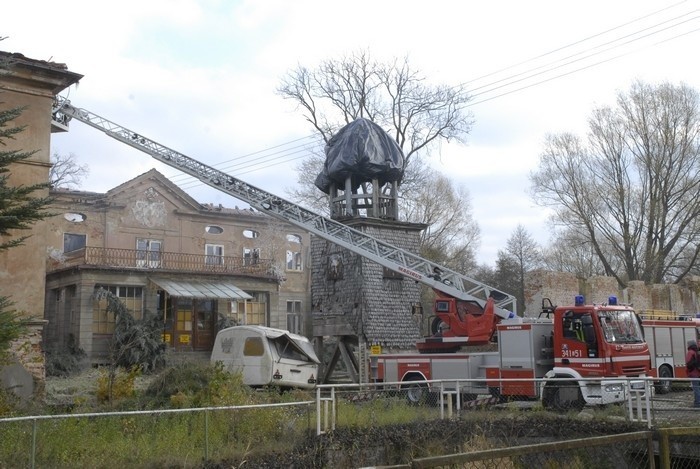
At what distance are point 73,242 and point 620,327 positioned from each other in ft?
98.2

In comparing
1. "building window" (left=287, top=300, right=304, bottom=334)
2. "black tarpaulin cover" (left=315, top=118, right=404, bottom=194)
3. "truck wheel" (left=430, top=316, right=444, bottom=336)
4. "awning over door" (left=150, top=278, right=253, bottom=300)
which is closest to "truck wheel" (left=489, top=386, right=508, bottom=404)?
"truck wheel" (left=430, top=316, right=444, bottom=336)

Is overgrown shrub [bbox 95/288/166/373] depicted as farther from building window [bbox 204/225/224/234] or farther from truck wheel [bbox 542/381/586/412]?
truck wheel [bbox 542/381/586/412]

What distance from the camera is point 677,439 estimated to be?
9219 mm

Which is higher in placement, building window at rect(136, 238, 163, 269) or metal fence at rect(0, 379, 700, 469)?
building window at rect(136, 238, 163, 269)

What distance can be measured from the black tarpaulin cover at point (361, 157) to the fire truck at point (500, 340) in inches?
133

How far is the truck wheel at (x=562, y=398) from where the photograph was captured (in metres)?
12.6

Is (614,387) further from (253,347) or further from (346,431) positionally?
(253,347)

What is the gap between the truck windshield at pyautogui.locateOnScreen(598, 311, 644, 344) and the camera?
54.1ft

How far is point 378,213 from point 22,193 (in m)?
19.7

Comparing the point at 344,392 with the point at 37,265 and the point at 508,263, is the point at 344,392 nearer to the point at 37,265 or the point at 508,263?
the point at 37,265

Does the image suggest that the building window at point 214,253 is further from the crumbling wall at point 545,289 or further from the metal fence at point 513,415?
the metal fence at point 513,415

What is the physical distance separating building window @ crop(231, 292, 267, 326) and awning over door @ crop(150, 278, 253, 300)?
→ 1.31 metres

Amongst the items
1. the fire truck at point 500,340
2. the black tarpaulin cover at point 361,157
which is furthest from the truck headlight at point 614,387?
the black tarpaulin cover at point 361,157

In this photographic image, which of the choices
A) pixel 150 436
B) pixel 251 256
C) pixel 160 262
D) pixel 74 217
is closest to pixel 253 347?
pixel 150 436
